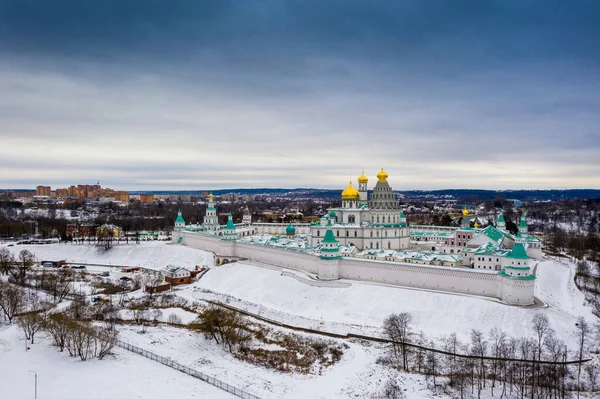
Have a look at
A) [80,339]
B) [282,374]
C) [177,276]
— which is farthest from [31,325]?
[177,276]

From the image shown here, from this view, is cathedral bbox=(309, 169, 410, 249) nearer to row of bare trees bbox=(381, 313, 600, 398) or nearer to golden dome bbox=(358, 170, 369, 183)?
golden dome bbox=(358, 170, 369, 183)

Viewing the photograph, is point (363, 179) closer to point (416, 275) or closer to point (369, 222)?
point (369, 222)

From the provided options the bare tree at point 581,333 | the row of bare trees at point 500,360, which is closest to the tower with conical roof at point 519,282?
the row of bare trees at point 500,360

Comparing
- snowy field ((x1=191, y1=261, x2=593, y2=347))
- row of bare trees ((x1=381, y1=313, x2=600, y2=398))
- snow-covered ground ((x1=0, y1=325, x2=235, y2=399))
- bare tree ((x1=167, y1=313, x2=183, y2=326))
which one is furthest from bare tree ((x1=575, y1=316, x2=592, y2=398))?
bare tree ((x1=167, y1=313, x2=183, y2=326))

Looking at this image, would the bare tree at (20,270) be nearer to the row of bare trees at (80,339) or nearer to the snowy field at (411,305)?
the snowy field at (411,305)

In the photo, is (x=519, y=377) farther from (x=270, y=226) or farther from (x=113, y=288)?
(x=270, y=226)
